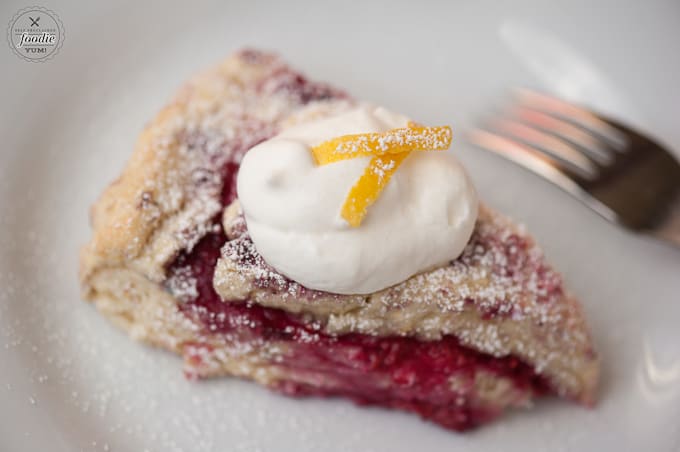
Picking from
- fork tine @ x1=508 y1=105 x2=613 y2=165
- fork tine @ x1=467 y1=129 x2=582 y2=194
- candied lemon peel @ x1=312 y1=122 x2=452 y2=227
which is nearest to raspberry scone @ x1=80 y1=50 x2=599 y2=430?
candied lemon peel @ x1=312 y1=122 x2=452 y2=227

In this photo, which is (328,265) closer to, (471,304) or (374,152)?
(374,152)

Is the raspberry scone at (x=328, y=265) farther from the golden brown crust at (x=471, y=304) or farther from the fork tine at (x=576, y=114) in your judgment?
the fork tine at (x=576, y=114)

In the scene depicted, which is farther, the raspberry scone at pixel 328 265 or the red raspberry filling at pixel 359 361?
the red raspberry filling at pixel 359 361

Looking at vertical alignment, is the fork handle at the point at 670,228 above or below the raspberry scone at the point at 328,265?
above

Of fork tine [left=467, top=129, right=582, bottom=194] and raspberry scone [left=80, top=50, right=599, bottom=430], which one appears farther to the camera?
fork tine [left=467, top=129, right=582, bottom=194]

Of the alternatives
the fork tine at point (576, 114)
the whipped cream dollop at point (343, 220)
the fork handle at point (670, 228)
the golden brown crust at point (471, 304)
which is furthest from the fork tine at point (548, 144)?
the whipped cream dollop at point (343, 220)

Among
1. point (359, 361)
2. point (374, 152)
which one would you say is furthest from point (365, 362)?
point (374, 152)

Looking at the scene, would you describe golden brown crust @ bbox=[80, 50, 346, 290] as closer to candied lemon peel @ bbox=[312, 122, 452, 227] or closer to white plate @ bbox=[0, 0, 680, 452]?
white plate @ bbox=[0, 0, 680, 452]

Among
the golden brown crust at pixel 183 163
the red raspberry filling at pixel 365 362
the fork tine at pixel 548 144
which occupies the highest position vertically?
the fork tine at pixel 548 144
